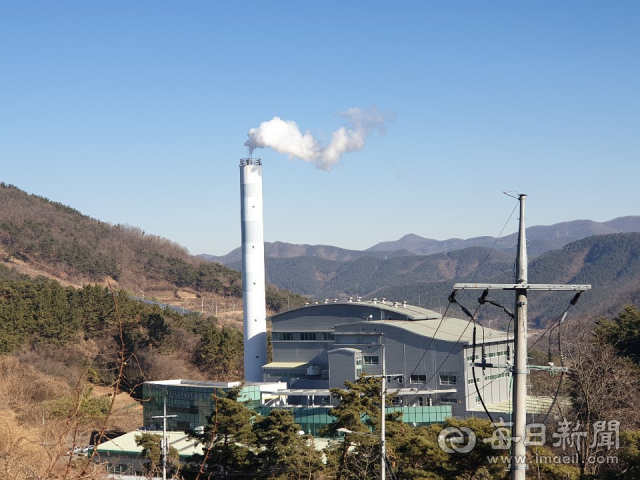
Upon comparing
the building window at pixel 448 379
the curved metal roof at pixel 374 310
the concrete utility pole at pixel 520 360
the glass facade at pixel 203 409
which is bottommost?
the glass facade at pixel 203 409

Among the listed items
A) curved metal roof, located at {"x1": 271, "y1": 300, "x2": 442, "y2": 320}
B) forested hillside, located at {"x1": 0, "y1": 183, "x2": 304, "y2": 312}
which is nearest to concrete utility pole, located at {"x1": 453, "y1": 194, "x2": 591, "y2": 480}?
curved metal roof, located at {"x1": 271, "y1": 300, "x2": 442, "y2": 320}

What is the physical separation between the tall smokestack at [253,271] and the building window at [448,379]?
468 inches

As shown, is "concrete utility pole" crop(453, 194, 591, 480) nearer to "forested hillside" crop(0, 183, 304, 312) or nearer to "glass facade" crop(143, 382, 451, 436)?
"glass facade" crop(143, 382, 451, 436)

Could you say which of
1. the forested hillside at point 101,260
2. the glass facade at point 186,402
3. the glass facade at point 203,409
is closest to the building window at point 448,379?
the glass facade at point 203,409

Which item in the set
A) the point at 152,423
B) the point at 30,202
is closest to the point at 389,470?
the point at 152,423

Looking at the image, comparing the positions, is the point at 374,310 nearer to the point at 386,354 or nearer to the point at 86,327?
the point at 386,354

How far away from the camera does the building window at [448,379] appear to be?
38.2 m

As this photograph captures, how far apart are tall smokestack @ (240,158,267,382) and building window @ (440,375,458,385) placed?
11878 mm

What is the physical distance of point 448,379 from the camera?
38.3 meters

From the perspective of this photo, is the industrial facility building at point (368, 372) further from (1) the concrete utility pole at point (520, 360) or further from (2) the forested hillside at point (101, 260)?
(2) the forested hillside at point (101, 260)

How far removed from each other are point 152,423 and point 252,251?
11680 millimetres

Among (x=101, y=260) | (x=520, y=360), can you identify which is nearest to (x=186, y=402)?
(x=520, y=360)

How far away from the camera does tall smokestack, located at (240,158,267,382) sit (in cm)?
4534

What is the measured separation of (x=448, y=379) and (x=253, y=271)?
544 inches
